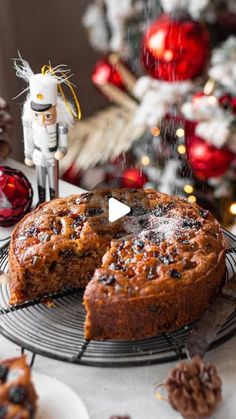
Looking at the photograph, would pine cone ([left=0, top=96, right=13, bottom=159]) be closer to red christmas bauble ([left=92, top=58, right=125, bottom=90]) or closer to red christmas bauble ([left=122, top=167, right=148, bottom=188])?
red christmas bauble ([left=92, top=58, right=125, bottom=90])

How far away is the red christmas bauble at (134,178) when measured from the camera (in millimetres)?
3516

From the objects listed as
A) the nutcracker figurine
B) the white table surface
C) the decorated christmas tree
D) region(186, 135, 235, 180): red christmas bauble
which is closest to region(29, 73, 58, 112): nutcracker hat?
the nutcracker figurine

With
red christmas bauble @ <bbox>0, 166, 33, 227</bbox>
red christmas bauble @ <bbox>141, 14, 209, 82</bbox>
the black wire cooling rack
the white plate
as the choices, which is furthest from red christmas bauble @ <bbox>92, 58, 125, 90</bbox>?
the white plate

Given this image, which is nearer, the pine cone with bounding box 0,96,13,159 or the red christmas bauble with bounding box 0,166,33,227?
the red christmas bauble with bounding box 0,166,33,227

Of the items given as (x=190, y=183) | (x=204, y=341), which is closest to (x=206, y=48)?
(x=190, y=183)

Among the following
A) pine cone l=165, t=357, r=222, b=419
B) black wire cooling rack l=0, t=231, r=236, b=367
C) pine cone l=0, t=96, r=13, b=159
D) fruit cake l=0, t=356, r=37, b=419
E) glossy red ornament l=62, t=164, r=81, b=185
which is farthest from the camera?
glossy red ornament l=62, t=164, r=81, b=185

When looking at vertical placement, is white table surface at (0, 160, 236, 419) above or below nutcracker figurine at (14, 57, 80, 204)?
below

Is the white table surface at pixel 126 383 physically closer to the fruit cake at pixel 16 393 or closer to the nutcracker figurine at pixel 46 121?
the fruit cake at pixel 16 393

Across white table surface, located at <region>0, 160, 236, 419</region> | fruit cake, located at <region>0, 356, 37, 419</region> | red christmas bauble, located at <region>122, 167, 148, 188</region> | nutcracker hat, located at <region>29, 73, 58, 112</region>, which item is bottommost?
red christmas bauble, located at <region>122, 167, 148, 188</region>

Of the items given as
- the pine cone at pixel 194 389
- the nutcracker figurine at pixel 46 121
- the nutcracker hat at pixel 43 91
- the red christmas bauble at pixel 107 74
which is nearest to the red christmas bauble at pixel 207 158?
the red christmas bauble at pixel 107 74

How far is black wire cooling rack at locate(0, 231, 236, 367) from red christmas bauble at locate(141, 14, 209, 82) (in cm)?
134

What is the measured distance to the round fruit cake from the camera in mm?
1949

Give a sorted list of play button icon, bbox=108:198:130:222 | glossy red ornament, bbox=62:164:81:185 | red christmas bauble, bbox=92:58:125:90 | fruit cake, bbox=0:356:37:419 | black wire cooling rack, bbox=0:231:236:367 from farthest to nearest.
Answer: glossy red ornament, bbox=62:164:81:185 < red christmas bauble, bbox=92:58:125:90 < play button icon, bbox=108:198:130:222 < black wire cooling rack, bbox=0:231:236:367 < fruit cake, bbox=0:356:37:419

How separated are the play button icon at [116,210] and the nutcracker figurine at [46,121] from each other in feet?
1.57
